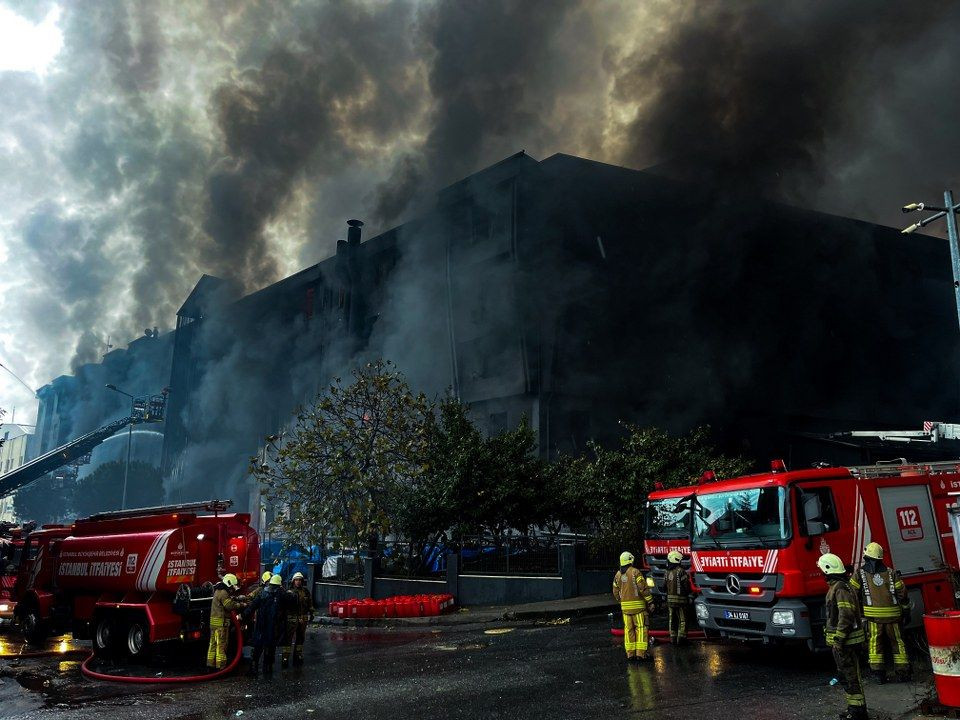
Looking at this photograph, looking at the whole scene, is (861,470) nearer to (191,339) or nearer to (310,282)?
(310,282)

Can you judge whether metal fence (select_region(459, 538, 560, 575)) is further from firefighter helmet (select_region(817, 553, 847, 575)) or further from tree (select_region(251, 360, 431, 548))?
firefighter helmet (select_region(817, 553, 847, 575))

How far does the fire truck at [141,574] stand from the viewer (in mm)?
10422

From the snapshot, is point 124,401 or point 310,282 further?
point 124,401

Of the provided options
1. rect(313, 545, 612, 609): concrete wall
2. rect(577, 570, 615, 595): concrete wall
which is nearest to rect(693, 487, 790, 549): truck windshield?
rect(313, 545, 612, 609): concrete wall

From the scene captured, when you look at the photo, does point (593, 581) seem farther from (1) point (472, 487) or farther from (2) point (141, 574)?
(2) point (141, 574)

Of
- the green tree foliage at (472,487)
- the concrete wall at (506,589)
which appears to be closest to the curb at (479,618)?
the concrete wall at (506,589)

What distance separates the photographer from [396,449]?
1967 centimetres

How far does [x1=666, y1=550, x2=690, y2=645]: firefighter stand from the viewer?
31.6 ft

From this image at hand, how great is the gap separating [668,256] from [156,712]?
25.4 meters

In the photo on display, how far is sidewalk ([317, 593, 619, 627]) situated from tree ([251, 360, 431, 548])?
310cm

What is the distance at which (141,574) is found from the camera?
10.9 metres

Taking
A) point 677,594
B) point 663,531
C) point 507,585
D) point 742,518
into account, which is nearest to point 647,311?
point 507,585

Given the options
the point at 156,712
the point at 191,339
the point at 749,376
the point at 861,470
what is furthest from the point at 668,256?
the point at 191,339

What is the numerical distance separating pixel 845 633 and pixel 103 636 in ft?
35.5
